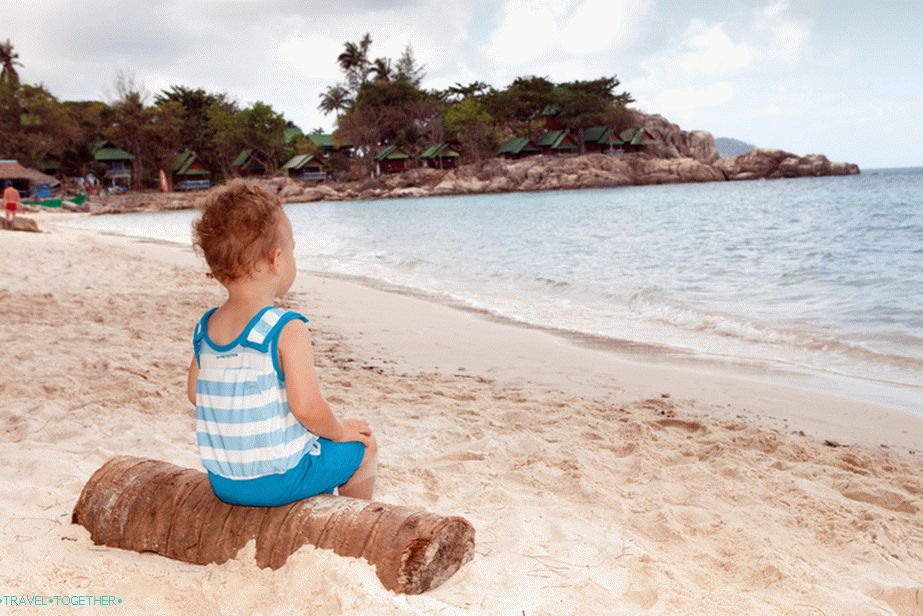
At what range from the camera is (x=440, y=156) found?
6756cm

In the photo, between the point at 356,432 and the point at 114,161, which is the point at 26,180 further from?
the point at 356,432

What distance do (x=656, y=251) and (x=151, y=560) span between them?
50.1ft

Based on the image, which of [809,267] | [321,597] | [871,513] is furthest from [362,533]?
[809,267]

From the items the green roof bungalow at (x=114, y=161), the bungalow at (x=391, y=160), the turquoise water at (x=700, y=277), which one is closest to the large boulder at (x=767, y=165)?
the bungalow at (x=391, y=160)

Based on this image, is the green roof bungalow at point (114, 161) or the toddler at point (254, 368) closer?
the toddler at point (254, 368)

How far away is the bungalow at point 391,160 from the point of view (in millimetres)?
67688

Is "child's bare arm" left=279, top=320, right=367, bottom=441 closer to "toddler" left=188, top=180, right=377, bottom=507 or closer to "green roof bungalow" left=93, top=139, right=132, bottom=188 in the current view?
"toddler" left=188, top=180, right=377, bottom=507

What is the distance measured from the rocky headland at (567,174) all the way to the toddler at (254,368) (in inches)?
2198

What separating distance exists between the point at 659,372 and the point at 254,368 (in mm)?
4370

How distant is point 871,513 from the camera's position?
307cm

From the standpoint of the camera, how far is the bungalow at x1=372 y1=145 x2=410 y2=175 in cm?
6769

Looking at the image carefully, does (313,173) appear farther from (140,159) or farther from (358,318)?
(358,318)

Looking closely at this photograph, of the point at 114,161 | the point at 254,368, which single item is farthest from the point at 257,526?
the point at 114,161

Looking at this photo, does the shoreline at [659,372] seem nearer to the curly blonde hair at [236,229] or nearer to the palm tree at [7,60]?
the curly blonde hair at [236,229]
